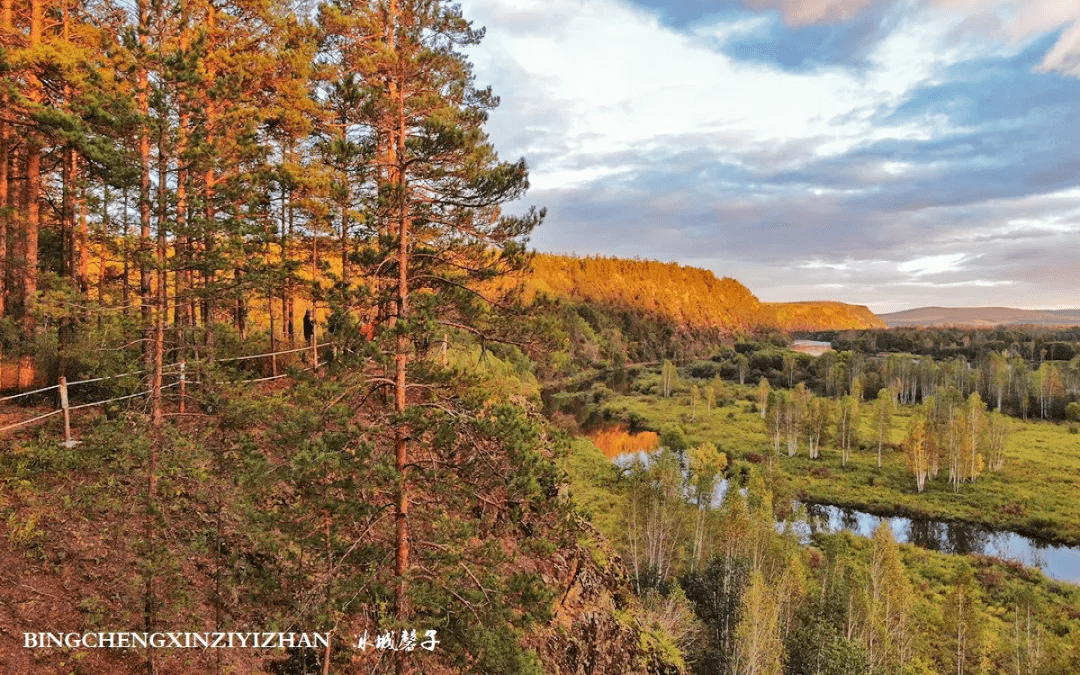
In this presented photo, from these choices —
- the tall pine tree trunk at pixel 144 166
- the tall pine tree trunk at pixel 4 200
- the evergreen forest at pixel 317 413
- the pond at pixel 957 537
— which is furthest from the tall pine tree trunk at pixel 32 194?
the pond at pixel 957 537

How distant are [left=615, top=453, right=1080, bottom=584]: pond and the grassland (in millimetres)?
762

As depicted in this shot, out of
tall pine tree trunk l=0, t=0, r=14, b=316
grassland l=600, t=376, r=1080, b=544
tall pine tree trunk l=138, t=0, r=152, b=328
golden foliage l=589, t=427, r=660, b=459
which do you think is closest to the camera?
tall pine tree trunk l=138, t=0, r=152, b=328

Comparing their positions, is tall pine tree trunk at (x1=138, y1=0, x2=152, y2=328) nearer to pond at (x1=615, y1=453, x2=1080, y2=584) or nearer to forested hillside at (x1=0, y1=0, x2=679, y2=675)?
forested hillside at (x1=0, y1=0, x2=679, y2=675)

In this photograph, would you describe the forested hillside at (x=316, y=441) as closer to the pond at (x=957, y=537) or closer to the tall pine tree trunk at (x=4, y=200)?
the tall pine tree trunk at (x=4, y=200)

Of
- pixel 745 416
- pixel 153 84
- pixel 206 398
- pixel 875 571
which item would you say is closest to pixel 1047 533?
pixel 875 571

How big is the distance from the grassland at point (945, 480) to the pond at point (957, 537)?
30.0 inches

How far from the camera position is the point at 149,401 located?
8539 mm

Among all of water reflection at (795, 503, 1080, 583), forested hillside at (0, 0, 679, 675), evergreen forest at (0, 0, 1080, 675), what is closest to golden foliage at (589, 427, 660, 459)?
water reflection at (795, 503, 1080, 583)

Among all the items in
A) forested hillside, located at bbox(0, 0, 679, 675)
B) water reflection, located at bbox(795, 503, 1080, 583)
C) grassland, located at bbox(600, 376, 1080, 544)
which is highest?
forested hillside, located at bbox(0, 0, 679, 675)

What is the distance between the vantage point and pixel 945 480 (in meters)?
49.2

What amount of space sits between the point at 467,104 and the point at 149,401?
29.7 ft

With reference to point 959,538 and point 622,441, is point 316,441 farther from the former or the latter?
point 622,441

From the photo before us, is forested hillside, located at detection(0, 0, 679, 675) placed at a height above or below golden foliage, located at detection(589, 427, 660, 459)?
above

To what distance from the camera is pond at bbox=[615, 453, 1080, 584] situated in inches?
1400
